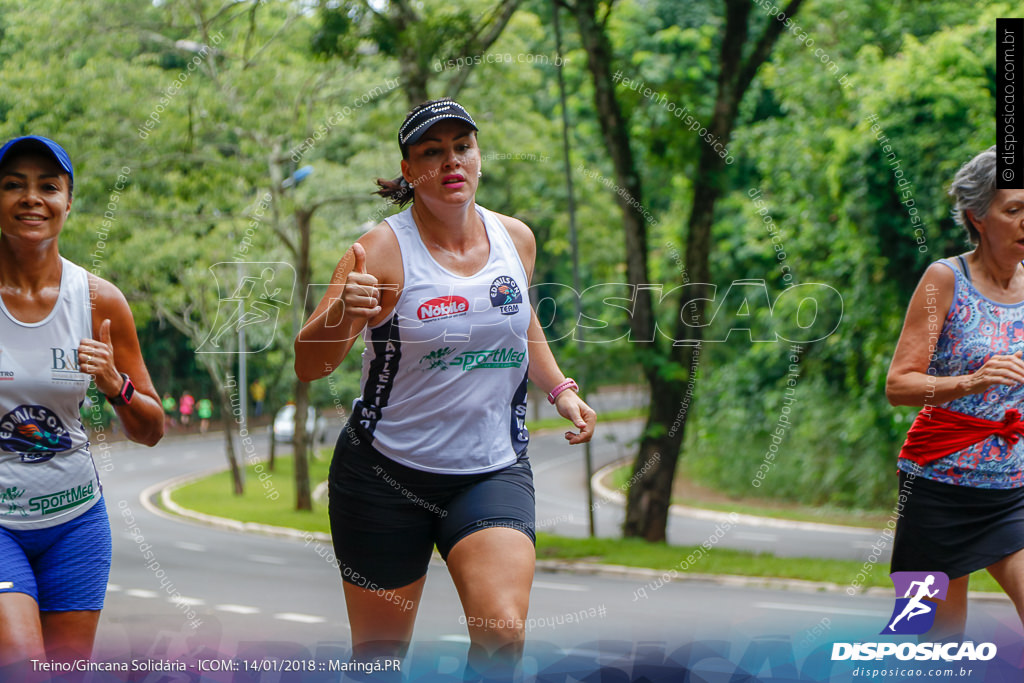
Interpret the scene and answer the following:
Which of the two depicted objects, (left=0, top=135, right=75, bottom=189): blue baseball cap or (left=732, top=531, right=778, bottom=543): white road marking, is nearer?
(left=0, top=135, right=75, bottom=189): blue baseball cap

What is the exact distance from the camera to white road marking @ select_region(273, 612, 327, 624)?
7835 millimetres

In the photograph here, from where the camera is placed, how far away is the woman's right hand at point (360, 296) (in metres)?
2.81

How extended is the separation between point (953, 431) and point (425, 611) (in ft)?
17.8

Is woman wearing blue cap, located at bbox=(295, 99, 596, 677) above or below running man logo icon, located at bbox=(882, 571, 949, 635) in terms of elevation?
above

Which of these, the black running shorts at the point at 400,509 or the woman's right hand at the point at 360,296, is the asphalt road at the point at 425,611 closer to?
the black running shorts at the point at 400,509

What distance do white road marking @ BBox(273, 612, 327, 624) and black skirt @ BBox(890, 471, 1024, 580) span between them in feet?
17.2

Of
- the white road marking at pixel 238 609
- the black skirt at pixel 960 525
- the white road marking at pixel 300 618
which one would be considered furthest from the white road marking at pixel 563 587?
the black skirt at pixel 960 525

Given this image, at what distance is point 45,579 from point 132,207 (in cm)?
862

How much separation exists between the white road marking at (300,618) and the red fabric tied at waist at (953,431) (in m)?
5.36

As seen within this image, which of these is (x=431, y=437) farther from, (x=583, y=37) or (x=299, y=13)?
(x=299, y=13)

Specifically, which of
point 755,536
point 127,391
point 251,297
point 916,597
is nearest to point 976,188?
point 916,597

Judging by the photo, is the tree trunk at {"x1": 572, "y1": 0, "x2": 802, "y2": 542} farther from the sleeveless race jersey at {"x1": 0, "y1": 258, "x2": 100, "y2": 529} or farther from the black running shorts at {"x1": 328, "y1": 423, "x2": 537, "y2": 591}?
the sleeveless race jersey at {"x1": 0, "y1": 258, "x2": 100, "y2": 529}

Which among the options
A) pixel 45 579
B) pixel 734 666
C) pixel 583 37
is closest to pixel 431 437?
pixel 45 579

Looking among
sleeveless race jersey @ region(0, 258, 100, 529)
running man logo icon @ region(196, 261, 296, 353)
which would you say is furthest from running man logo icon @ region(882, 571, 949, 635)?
running man logo icon @ region(196, 261, 296, 353)
